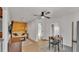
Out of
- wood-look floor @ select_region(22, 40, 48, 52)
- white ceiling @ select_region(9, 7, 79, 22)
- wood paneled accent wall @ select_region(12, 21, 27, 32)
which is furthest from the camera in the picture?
wood paneled accent wall @ select_region(12, 21, 27, 32)

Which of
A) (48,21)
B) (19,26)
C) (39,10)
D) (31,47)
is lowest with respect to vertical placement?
(31,47)

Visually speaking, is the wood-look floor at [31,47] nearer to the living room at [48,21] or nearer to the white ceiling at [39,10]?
the living room at [48,21]

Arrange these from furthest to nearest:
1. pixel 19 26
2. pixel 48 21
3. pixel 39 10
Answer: pixel 19 26, pixel 48 21, pixel 39 10

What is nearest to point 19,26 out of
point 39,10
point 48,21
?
point 48,21

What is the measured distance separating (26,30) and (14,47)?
8546 millimetres

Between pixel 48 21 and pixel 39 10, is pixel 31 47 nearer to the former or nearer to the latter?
pixel 39 10

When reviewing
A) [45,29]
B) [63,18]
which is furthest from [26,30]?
[63,18]

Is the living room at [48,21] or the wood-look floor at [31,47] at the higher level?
the living room at [48,21]

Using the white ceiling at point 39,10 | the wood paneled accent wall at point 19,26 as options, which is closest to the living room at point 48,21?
the white ceiling at point 39,10

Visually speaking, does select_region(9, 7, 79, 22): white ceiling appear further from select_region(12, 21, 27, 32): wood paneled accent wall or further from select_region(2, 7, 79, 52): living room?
select_region(12, 21, 27, 32): wood paneled accent wall

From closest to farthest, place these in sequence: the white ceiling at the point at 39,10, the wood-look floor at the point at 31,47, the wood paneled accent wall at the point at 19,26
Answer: the white ceiling at the point at 39,10 → the wood-look floor at the point at 31,47 → the wood paneled accent wall at the point at 19,26

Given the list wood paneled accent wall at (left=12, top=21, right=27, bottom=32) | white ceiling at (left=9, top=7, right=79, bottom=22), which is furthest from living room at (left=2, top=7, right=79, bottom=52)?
wood paneled accent wall at (left=12, top=21, right=27, bottom=32)

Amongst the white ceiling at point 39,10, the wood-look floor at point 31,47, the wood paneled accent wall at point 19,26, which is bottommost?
the wood-look floor at point 31,47
